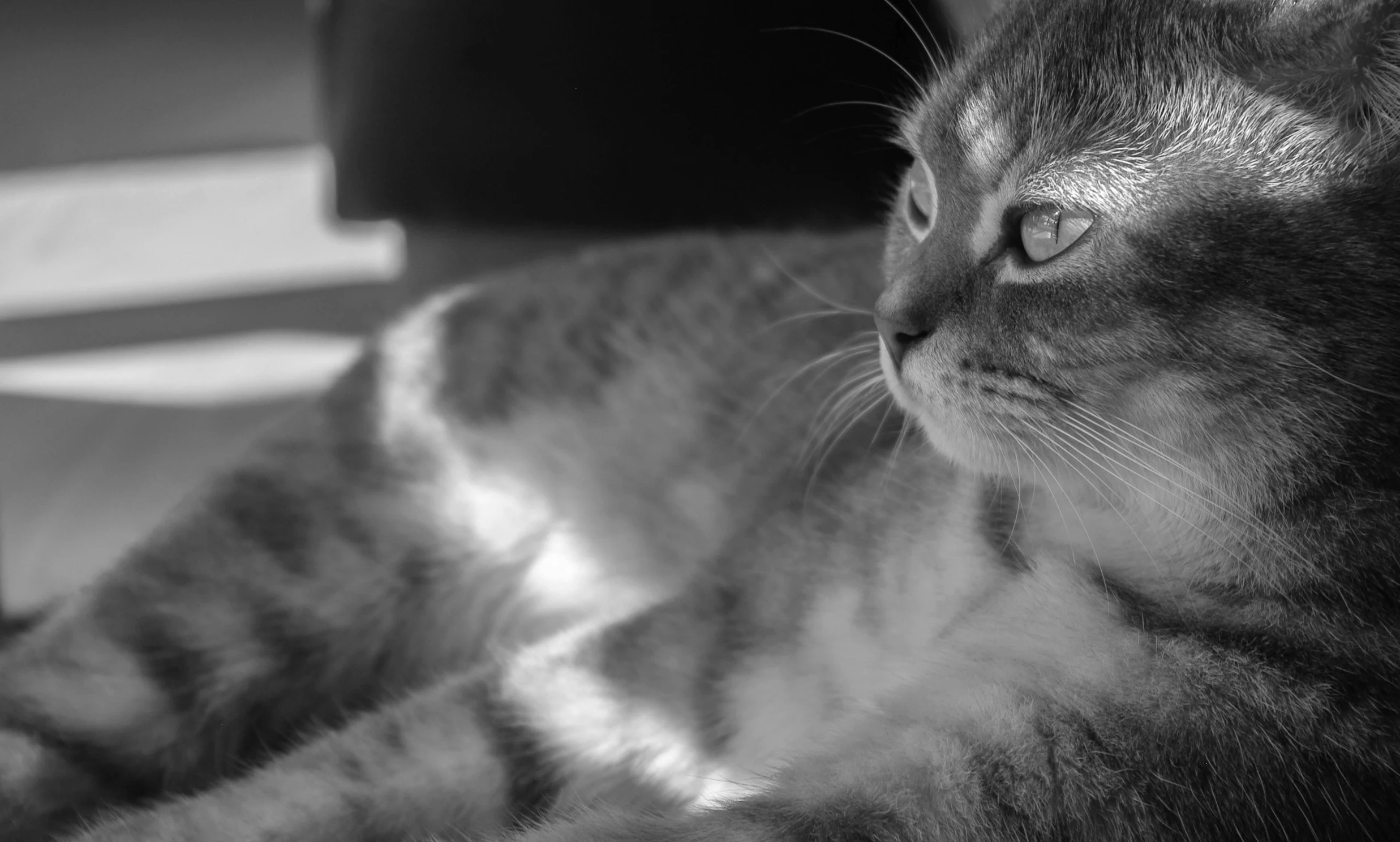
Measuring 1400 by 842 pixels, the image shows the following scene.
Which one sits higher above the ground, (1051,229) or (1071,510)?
(1051,229)

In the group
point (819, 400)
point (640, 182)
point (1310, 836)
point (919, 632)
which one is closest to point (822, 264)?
point (819, 400)

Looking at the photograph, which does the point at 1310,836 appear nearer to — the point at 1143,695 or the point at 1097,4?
the point at 1143,695

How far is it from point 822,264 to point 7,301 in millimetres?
1775

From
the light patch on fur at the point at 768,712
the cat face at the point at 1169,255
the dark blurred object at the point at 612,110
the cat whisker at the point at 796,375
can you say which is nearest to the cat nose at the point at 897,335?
the cat face at the point at 1169,255

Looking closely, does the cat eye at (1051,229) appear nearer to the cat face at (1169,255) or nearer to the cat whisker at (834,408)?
the cat face at (1169,255)

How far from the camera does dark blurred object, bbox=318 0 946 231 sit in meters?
1.75

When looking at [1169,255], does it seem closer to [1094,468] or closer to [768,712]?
[1094,468]

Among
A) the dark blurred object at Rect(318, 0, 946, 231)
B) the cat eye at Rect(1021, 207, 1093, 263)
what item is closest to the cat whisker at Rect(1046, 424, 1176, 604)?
the cat eye at Rect(1021, 207, 1093, 263)

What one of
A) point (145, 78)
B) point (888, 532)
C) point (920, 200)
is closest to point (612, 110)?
point (920, 200)

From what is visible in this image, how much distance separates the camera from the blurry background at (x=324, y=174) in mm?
1770

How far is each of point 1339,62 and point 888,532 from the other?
1.80ft

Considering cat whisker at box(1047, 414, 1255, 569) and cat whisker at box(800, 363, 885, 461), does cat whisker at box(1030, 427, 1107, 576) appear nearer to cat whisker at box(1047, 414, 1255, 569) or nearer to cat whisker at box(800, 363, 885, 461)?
cat whisker at box(1047, 414, 1255, 569)

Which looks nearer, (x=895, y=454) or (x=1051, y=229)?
(x=1051, y=229)

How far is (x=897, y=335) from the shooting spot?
98cm
